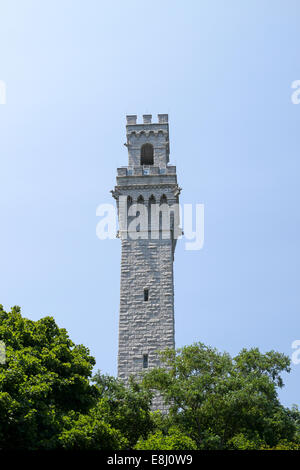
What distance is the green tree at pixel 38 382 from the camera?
21.5 m

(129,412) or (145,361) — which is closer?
(129,412)

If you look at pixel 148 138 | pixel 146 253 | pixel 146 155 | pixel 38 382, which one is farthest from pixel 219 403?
pixel 146 155

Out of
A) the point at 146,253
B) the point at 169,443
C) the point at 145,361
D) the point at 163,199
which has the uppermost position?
the point at 163,199

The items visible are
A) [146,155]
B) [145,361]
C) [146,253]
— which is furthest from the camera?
[146,155]

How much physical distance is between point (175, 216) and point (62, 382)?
19494 mm

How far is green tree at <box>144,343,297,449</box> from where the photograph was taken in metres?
27.7

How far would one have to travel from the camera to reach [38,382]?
2323 centimetres

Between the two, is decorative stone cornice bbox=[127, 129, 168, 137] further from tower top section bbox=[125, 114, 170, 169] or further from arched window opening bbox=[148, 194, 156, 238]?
arched window opening bbox=[148, 194, 156, 238]

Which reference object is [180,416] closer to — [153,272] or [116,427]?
[116,427]

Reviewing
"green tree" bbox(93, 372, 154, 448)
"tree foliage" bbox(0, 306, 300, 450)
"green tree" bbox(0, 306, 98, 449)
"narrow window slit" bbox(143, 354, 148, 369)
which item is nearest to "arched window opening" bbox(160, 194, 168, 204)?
"narrow window slit" bbox(143, 354, 148, 369)

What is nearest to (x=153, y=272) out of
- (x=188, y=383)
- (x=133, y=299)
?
(x=133, y=299)

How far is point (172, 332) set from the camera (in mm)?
37500

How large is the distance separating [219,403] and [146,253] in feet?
48.2

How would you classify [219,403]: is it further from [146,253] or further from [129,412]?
[146,253]
